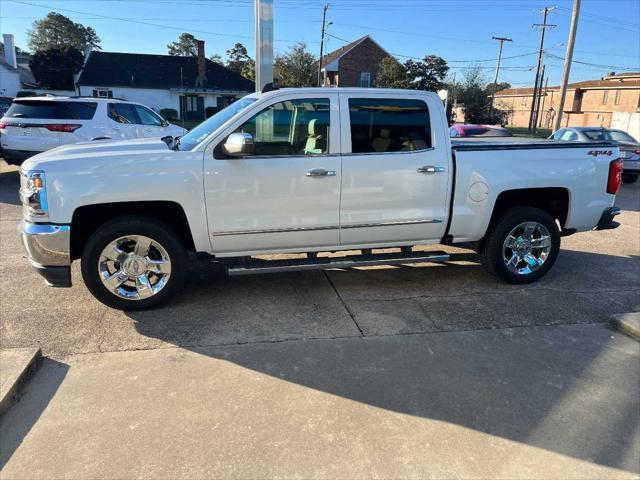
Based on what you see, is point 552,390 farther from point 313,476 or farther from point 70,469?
point 70,469

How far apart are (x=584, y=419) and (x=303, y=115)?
328cm

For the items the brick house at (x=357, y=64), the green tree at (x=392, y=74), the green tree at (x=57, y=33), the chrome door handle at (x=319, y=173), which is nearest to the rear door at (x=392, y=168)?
the chrome door handle at (x=319, y=173)

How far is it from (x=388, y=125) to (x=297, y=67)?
4821 cm

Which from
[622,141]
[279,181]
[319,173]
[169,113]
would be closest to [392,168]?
[319,173]

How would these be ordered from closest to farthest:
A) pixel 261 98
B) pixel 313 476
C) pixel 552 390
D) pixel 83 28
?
pixel 313 476
pixel 552 390
pixel 261 98
pixel 83 28

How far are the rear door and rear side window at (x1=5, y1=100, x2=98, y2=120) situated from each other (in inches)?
325

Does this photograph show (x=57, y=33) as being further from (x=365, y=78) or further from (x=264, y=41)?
(x=264, y=41)

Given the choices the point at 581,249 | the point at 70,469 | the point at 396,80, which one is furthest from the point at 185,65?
the point at 70,469

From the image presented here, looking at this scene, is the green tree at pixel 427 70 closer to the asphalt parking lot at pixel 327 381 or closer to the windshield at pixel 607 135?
the windshield at pixel 607 135

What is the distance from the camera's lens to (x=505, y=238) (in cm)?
520

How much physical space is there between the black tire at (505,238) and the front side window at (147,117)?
9221mm

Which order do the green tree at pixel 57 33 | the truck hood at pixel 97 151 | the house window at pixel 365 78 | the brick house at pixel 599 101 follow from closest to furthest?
the truck hood at pixel 97 151
the brick house at pixel 599 101
the house window at pixel 365 78
the green tree at pixel 57 33

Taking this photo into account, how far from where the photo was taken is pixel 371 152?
15.4 ft

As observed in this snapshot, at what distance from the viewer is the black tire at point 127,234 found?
4.27 m
